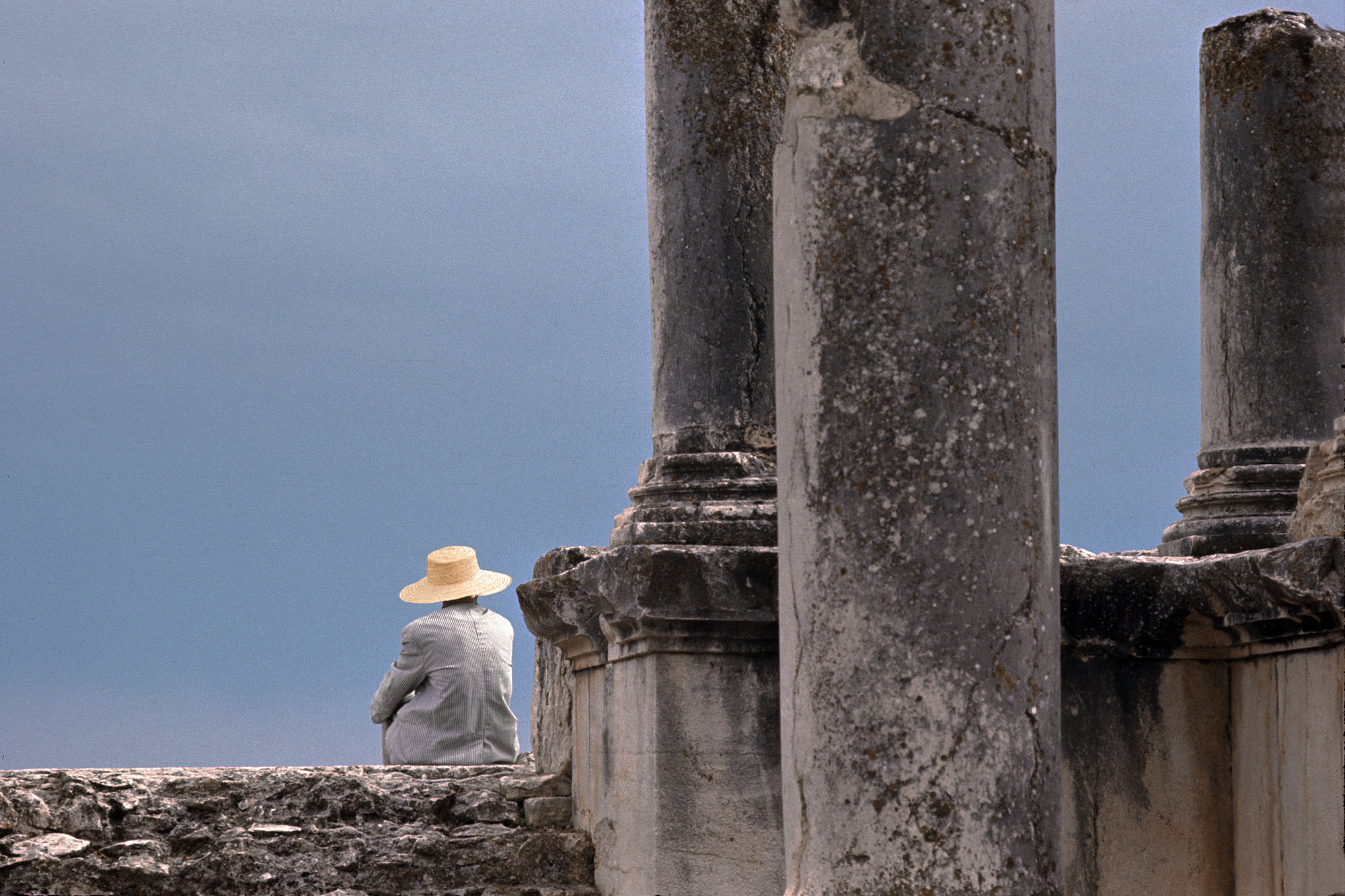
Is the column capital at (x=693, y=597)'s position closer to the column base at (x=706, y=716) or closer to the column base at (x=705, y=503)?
the column base at (x=706, y=716)

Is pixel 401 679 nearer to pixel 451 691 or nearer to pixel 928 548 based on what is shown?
pixel 451 691

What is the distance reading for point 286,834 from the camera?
5898 millimetres

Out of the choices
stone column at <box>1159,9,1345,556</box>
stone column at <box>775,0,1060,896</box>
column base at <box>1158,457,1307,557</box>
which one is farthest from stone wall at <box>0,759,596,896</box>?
stone column at <box>1159,9,1345,556</box>

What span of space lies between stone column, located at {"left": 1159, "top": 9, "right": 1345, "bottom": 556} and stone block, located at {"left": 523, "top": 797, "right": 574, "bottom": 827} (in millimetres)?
2565

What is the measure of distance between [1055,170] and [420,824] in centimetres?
331

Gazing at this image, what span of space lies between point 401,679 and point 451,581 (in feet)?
1.60

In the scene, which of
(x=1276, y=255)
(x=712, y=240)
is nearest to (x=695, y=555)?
(x=712, y=240)

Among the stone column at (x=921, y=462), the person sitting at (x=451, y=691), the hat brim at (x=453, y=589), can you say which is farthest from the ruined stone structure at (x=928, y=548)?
the hat brim at (x=453, y=589)

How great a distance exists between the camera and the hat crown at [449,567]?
7430mm

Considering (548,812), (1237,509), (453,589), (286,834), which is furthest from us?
(453,589)

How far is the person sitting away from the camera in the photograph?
23.5 feet

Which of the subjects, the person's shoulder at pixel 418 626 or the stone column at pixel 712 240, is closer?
the stone column at pixel 712 240

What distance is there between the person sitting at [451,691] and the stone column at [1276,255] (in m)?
2.86

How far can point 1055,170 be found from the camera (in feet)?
14.2
